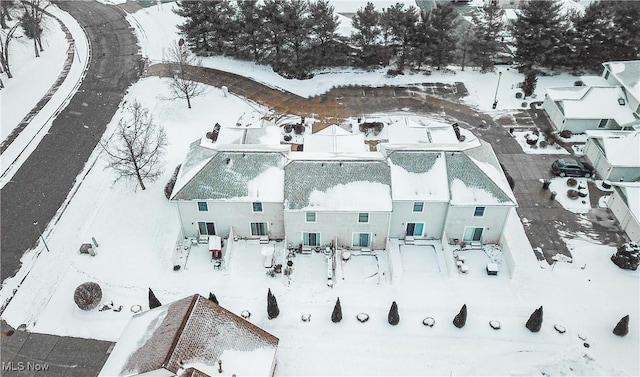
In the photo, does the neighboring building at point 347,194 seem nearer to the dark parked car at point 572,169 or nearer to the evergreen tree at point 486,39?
the dark parked car at point 572,169

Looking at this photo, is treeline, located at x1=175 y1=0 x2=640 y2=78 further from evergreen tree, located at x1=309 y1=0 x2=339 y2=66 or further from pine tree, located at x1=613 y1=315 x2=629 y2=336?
pine tree, located at x1=613 y1=315 x2=629 y2=336

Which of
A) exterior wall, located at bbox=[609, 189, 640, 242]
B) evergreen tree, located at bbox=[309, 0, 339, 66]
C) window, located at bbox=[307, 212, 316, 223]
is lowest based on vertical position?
exterior wall, located at bbox=[609, 189, 640, 242]

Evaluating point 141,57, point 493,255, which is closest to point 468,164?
point 493,255

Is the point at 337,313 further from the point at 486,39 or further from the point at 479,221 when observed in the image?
the point at 486,39

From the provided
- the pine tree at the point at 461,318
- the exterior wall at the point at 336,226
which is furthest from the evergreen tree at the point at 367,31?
the pine tree at the point at 461,318

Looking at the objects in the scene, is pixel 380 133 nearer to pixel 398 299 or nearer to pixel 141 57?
pixel 398 299

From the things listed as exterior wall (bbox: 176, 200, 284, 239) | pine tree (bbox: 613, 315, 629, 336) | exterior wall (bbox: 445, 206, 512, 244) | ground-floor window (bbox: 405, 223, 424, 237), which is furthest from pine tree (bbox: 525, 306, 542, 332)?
exterior wall (bbox: 176, 200, 284, 239)

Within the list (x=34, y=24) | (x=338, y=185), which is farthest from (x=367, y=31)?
(x=34, y=24)
